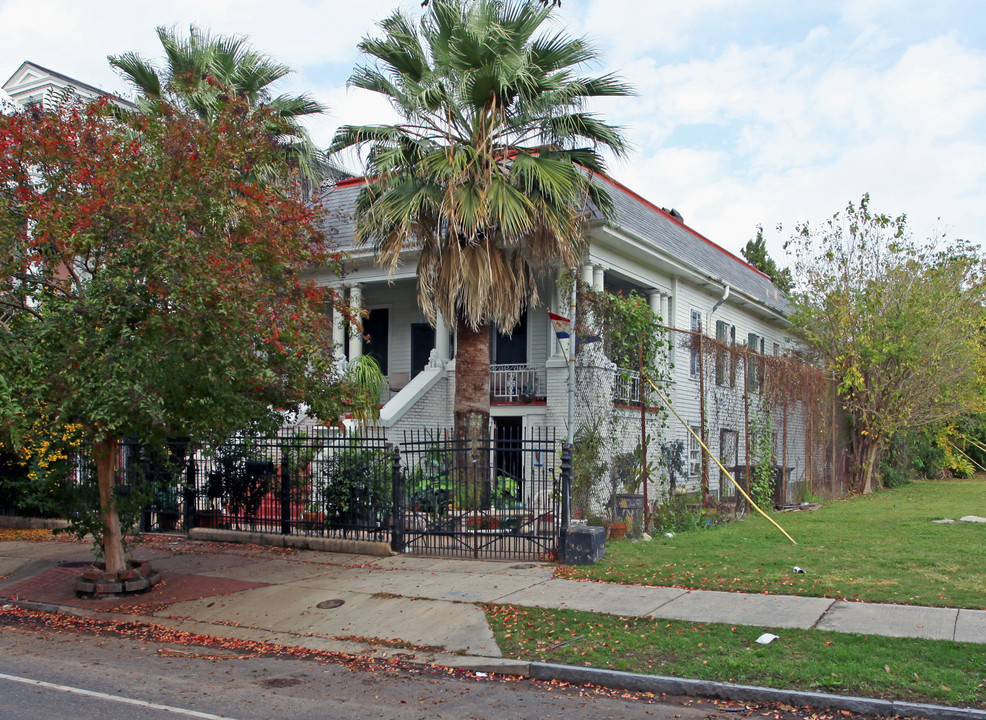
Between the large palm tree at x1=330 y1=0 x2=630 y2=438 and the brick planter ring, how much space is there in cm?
603

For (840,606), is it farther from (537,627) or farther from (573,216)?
(573,216)

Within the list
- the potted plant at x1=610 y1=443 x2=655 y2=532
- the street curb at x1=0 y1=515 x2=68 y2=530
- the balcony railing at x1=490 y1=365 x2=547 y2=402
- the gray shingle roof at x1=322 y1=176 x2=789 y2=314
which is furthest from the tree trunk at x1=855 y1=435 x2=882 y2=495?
the street curb at x1=0 y1=515 x2=68 y2=530

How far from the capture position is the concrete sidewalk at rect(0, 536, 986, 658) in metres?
7.79

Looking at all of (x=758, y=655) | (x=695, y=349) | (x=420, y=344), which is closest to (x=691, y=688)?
(x=758, y=655)

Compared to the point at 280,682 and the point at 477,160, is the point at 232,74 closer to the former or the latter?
the point at 477,160

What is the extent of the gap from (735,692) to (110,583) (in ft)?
24.6

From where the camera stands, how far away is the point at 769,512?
641 inches

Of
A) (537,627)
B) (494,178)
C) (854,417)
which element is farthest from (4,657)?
(854,417)

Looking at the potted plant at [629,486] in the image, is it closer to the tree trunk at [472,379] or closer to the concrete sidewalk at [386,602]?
the concrete sidewalk at [386,602]

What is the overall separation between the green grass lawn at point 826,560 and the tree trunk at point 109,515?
542cm

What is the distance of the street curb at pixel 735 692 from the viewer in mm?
5602

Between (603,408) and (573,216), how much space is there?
3453 millimetres

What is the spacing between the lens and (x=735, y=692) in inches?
243

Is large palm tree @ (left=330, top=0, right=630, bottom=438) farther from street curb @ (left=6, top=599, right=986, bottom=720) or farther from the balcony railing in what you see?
street curb @ (left=6, top=599, right=986, bottom=720)
